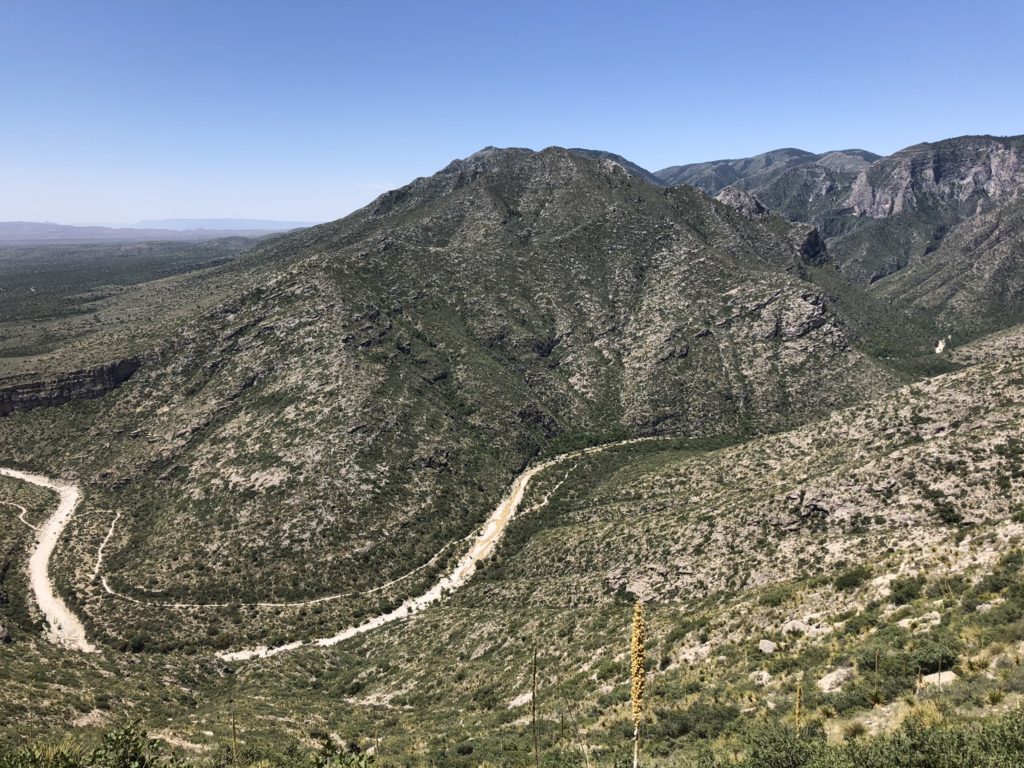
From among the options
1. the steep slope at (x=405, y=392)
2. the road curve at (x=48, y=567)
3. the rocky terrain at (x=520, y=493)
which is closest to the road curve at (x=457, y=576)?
the rocky terrain at (x=520, y=493)

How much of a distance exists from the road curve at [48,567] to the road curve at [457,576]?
1890 cm

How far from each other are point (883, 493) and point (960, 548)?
56.2ft

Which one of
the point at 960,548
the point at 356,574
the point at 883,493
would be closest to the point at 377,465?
the point at 356,574

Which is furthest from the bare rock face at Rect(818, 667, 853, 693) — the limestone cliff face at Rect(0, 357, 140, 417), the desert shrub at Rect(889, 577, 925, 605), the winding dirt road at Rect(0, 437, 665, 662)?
the limestone cliff face at Rect(0, 357, 140, 417)

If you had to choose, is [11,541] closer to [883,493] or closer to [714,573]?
[714,573]

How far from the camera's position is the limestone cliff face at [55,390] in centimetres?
11312

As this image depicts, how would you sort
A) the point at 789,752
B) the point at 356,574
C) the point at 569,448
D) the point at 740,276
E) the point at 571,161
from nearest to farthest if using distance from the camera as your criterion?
the point at 789,752 → the point at 356,574 → the point at 569,448 → the point at 740,276 → the point at 571,161

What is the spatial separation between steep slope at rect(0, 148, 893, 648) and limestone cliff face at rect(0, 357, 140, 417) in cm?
311

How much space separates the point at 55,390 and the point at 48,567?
177 ft

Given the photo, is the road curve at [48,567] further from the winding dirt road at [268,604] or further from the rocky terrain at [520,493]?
the rocky terrain at [520,493]

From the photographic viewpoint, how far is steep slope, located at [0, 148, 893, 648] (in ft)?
250

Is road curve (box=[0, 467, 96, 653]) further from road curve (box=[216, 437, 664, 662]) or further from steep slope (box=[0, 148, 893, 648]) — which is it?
road curve (box=[216, 437, 664, 662])

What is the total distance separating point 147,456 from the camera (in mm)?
97875

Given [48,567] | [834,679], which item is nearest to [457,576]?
[48,567]
